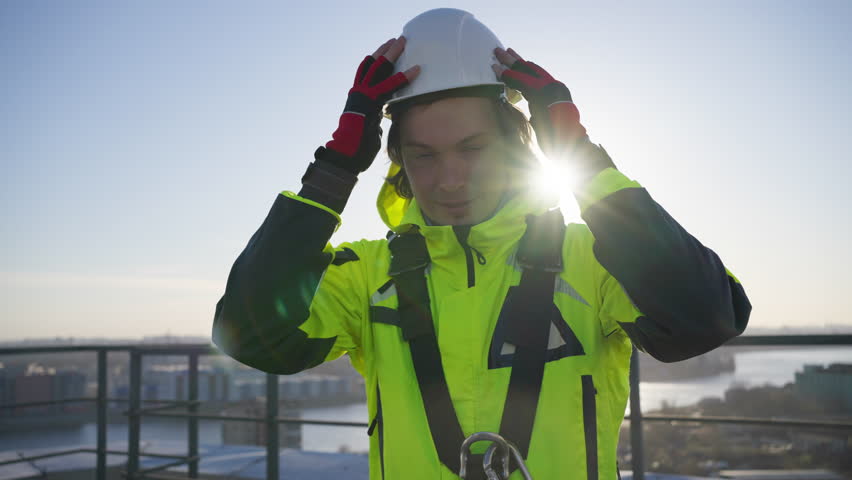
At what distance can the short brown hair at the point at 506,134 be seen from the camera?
5.70 ft

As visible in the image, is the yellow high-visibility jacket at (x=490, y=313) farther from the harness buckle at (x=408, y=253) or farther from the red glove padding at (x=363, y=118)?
the red glove padding at (x=363, y=118)

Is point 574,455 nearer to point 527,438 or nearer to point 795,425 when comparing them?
point 527,438

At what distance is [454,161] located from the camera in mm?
1608

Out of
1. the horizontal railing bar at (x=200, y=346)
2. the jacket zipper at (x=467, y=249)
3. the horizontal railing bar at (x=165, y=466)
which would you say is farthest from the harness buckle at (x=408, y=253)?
the horizontal railing bar at (x=165, y=466)

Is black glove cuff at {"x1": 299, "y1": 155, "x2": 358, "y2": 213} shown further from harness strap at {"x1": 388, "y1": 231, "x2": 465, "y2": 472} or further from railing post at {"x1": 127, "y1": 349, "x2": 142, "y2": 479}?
railing post at {"x1": 127, "y1": 349, "x2": 142, "y2": 479}

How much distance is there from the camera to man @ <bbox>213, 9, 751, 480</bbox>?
1333 millimetres

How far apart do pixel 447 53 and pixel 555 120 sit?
43cm

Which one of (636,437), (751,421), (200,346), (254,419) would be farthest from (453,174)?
(200,346)

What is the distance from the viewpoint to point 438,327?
57.6 inches

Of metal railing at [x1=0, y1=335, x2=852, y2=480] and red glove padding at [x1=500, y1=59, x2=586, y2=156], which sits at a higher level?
red glove padding at [x1=500, y1=59, x2=586, y2=156]

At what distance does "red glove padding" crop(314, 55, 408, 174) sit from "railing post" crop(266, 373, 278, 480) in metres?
3.08

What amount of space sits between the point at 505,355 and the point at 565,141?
571 mm

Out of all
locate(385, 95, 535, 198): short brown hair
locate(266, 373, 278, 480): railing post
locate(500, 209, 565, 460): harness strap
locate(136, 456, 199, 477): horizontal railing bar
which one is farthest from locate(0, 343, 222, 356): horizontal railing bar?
locate(500, 209, 565, 460): harness strap

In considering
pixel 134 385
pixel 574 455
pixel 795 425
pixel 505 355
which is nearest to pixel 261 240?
pixel 505 355
